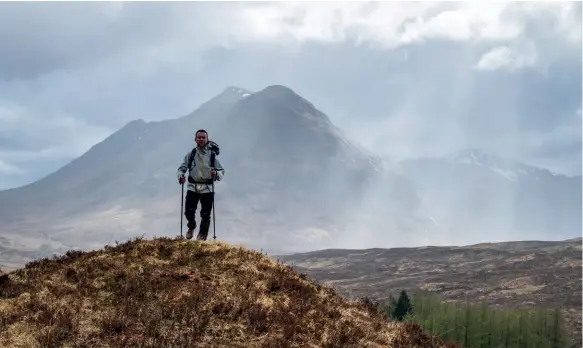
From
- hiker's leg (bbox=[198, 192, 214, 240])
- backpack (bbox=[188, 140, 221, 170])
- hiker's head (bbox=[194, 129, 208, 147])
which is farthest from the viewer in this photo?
hiker's leg (bbox=[198, 192, 214, 240])

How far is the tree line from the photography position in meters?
106

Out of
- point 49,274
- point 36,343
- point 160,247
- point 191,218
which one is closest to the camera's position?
point 36,343

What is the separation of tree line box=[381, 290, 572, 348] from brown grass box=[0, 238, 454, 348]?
8870cm

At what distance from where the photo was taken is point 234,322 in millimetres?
14320

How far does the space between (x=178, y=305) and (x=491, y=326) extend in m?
107

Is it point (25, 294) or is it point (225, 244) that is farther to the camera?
point (225, 244)

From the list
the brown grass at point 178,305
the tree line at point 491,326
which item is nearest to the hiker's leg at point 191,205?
the brown grass at point 178,305

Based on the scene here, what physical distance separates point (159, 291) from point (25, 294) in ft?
11.4

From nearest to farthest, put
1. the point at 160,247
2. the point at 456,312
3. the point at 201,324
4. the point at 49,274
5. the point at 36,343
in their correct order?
1. the point at 36,343
2. the point at 201,324
3. the point at 49,274
4. the point at 160,247
5. the point at 456,312

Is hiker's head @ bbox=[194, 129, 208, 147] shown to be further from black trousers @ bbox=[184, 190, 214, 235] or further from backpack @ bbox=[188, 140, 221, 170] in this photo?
black trousers @ bbox=[184, 190, 214, 235]

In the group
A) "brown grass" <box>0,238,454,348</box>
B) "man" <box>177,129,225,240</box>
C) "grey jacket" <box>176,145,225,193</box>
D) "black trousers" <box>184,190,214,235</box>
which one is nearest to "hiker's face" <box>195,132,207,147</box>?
"man" <box>177,129,225,240</box>

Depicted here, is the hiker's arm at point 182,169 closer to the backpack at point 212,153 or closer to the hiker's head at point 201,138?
the backpack at point 212,153

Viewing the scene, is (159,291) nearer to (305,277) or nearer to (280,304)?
(280,304)

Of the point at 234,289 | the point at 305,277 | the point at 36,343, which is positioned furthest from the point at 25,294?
the point at 305,277
